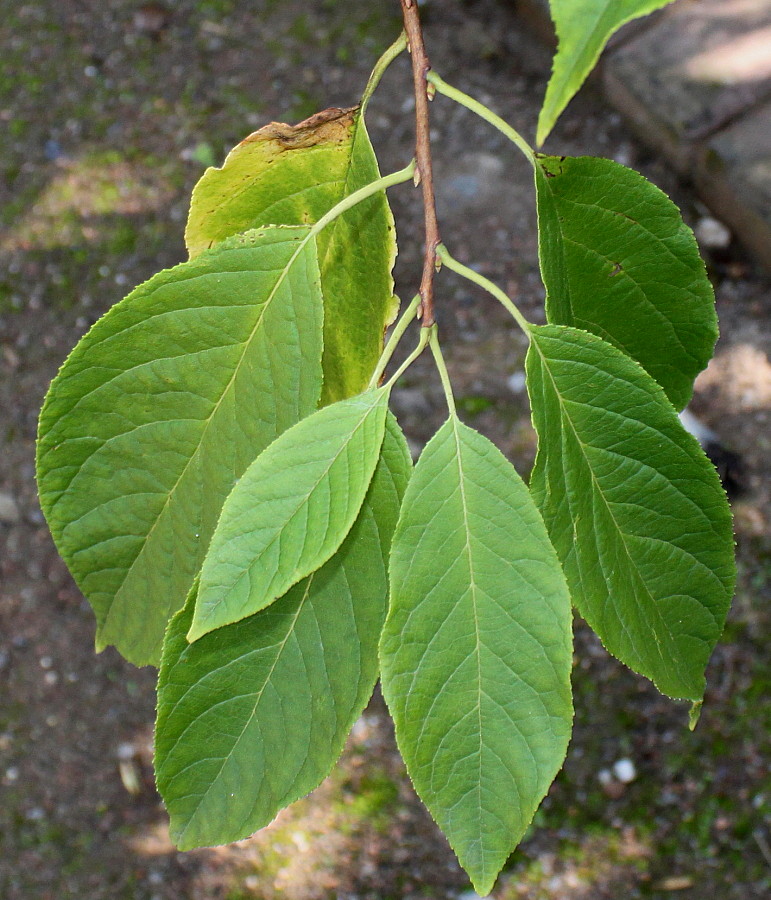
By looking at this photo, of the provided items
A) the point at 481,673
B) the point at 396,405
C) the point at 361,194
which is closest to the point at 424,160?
the point at 361,194

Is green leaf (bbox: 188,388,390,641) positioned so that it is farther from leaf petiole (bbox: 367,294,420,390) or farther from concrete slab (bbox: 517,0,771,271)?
concrete slab (bbox: 517,0,771,271)

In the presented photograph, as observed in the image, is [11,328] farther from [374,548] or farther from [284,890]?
[374,548]

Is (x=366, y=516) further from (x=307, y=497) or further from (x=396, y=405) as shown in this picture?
(x=396, y=405)

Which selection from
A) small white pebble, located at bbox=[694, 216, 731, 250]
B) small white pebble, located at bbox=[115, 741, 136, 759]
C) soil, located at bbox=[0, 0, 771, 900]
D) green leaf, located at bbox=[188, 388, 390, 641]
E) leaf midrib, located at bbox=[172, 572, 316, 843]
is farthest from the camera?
small white pebble, located at bbox=[694, 216, 731, 250]

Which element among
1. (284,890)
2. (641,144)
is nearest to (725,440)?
(641,144)

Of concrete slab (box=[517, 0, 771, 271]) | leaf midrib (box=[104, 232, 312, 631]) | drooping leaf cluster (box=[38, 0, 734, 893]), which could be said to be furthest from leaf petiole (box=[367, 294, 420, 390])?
concrete slab (box=[517, 0, 771, 271])

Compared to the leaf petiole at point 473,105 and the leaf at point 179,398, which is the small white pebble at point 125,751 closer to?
the leaf at point 179,398
